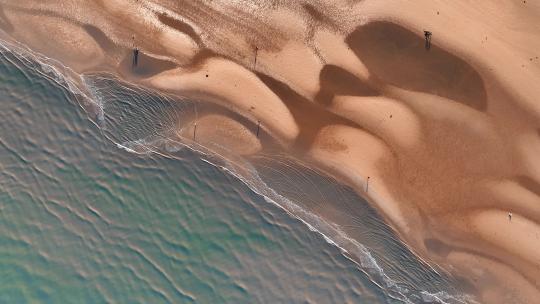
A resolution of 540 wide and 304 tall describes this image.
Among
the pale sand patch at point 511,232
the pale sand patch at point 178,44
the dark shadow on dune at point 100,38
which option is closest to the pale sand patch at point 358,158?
the pale sand patch at point 511,232

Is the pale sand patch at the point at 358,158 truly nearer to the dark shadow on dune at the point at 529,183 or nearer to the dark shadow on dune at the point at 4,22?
the dark shadow on dune at the point at 529,183

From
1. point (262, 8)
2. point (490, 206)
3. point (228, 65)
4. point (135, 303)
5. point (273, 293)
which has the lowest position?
point (135, 303)

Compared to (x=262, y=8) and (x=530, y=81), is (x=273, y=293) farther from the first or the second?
Answer: (x=530, y=81)

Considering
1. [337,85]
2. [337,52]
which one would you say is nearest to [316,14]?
[337,52]

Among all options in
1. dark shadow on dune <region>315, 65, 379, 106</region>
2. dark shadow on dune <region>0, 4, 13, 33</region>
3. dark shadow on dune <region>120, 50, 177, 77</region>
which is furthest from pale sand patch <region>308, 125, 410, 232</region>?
dark shadow on dune <region>0, 4, 13, 33</region>

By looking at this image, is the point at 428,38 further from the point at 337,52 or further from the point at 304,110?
the point at 304,110

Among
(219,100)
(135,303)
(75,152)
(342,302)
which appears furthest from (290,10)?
(135,303)

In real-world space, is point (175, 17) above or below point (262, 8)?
below
